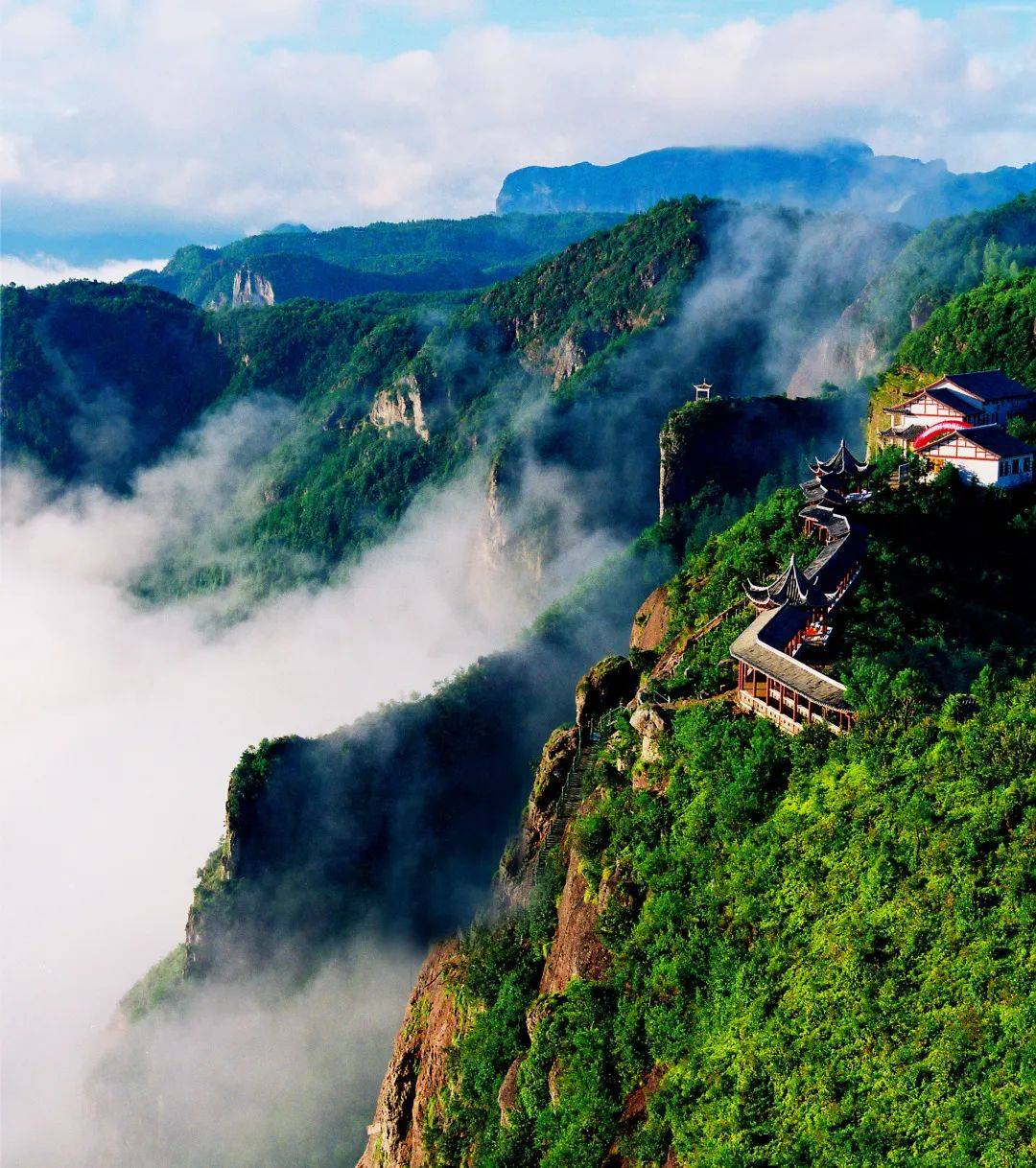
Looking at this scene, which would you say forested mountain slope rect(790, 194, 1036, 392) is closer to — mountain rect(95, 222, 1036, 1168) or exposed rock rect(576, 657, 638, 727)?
mountain rect(95, 222, 1036, 1168)

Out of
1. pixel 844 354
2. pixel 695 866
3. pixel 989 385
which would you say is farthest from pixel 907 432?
pixel 844 354

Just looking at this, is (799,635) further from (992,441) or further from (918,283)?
(918,283)

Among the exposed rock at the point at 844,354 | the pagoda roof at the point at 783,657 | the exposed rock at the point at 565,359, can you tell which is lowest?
the exposed rock at the point at 565,359

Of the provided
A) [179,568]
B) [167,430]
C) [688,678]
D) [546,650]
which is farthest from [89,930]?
[167,430]

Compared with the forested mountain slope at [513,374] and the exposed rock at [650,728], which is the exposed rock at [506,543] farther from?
the exposed rock at [650,728]

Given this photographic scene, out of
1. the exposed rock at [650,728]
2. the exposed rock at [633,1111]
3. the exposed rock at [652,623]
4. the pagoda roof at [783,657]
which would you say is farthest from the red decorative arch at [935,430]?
the exposed rock at [633,1111]

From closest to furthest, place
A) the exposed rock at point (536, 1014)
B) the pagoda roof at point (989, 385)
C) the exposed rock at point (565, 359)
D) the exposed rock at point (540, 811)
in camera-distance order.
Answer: the exposed rock at point (536, 1014)
the exposed rock at point (540, 811)
the pagoda roof at point (989, 385)
the exposed rock at point (565, 359)

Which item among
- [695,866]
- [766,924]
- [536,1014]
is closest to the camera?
[766,924]
